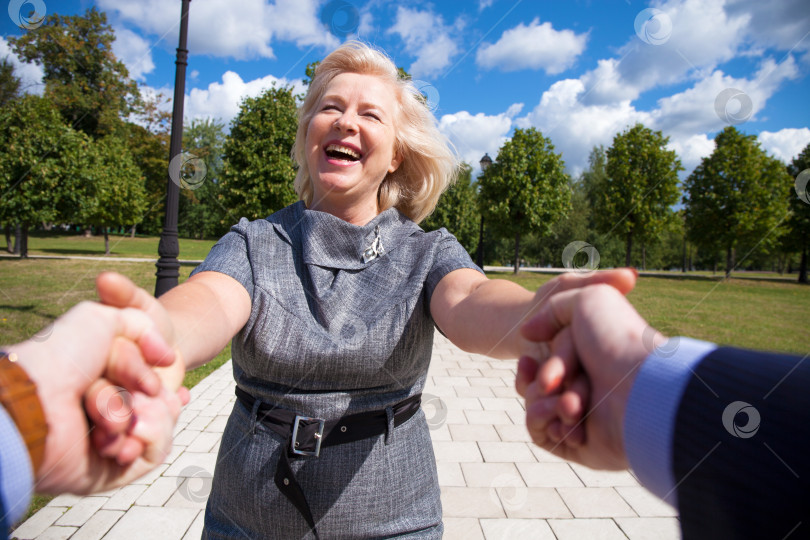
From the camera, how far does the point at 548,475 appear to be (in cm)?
396

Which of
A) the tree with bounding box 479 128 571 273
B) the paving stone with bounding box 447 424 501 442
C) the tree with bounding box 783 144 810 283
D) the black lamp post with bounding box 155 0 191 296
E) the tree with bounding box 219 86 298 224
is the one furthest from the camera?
the tree with bounding box 783 144 810 283

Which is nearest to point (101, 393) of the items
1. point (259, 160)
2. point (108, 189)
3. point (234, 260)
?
point (234, 260)

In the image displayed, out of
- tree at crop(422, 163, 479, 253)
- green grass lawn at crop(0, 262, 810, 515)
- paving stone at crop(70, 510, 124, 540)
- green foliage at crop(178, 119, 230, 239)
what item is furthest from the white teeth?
tree at crop(422, 163, 479, 253)

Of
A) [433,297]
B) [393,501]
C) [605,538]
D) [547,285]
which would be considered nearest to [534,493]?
[605,538]

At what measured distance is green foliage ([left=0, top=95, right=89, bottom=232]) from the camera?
9.99 metres

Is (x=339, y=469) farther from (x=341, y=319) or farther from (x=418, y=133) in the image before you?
(x=418, y=133)

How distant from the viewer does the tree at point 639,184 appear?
18.5 meters

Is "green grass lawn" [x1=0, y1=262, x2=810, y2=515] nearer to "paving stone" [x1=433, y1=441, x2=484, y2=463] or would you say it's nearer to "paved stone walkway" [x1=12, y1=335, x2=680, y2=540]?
"paved stone walkway" [x1=12, y1=335, x2=680, y2=540]

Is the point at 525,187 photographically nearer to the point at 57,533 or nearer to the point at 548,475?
the point at 548,475

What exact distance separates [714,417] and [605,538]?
3.22 metres

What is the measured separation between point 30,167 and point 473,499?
12086 millimetres

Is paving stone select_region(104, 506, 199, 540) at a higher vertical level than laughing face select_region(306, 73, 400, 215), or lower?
lower

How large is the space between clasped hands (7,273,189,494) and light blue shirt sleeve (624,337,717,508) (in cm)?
70

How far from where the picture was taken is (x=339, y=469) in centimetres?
143
